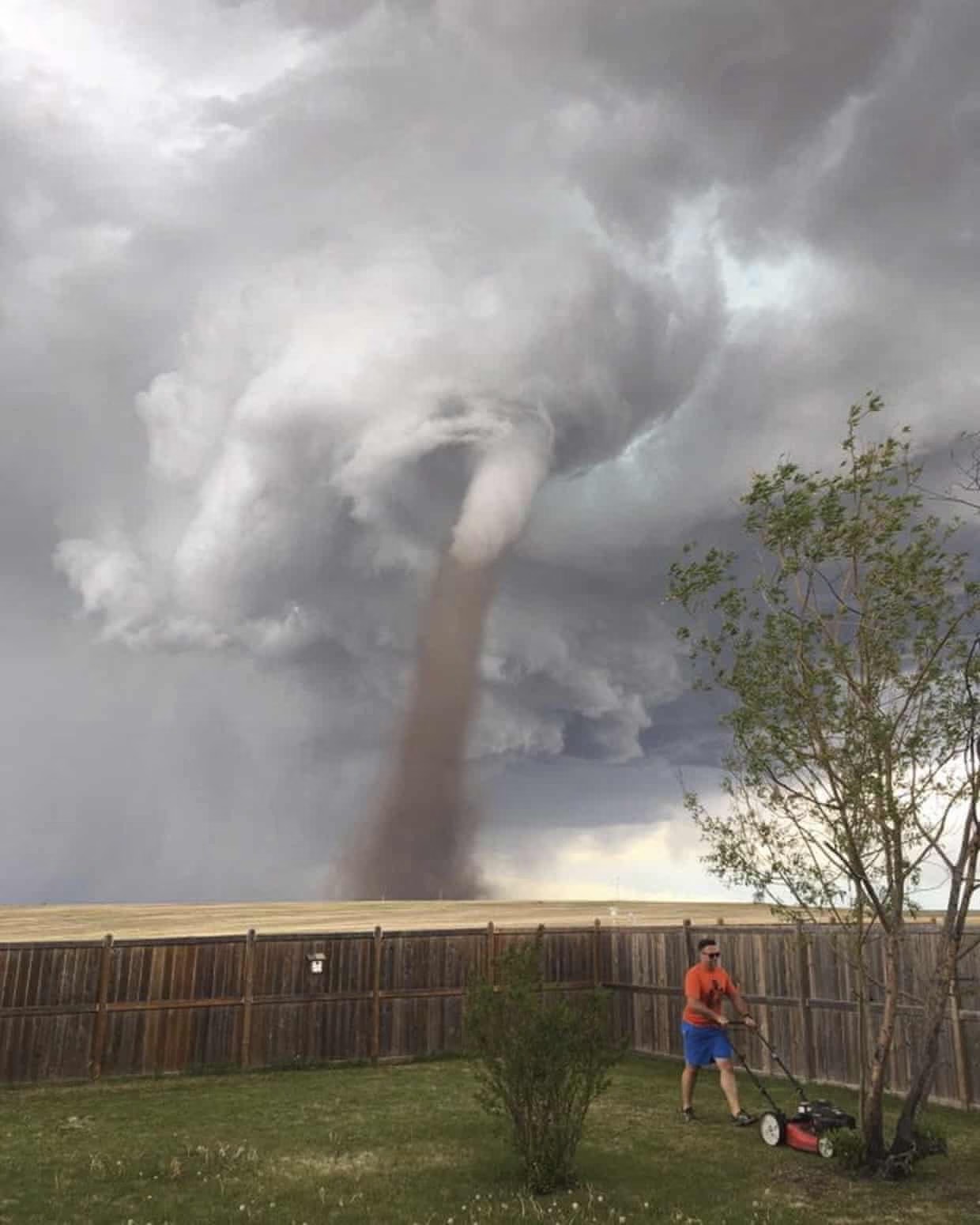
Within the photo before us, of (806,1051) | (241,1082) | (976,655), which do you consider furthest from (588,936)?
(976,655)

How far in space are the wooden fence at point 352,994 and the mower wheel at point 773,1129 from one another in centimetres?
383

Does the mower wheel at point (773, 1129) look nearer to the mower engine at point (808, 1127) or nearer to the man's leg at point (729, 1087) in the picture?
the mower engine at point (808, 1127)

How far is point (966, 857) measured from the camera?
30.3ft

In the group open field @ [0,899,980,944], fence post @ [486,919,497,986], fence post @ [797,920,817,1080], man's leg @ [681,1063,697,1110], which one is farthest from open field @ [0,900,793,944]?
man's leg @ [681,1063,697,1110]

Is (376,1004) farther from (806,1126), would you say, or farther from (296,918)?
(296,918)

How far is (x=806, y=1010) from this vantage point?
1523cm

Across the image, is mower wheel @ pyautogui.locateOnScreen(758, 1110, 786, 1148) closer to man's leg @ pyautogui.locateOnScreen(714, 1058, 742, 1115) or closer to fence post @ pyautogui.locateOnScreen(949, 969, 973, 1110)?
man's leg @ pyautogui.locateOnScreen(714, 1058, 742, 1115)

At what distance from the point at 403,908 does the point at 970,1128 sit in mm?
76225

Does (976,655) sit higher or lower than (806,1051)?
higher

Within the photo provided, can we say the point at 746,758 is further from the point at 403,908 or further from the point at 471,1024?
the point at 403,908

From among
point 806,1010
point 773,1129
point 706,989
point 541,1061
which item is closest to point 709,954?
point 706,989

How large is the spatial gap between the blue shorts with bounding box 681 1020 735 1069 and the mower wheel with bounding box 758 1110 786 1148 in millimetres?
1242

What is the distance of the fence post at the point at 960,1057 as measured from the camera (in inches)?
496

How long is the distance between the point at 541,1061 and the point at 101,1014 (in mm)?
11494
